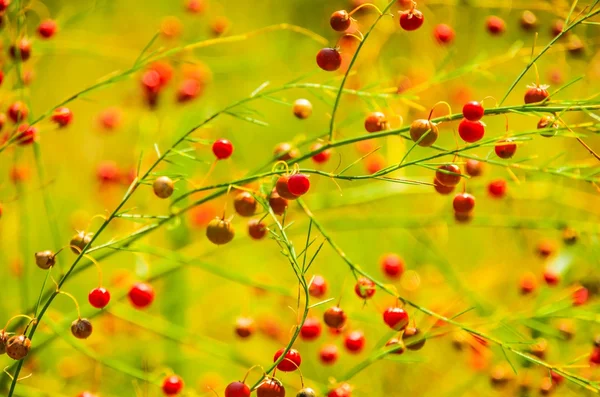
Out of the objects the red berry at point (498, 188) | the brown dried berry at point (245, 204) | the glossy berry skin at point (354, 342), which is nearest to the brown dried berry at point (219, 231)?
the brown dried berry at point (245, 204)

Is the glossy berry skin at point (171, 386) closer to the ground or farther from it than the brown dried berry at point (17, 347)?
closer to the ground

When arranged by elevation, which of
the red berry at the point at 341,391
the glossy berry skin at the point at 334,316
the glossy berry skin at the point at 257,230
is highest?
the glossy berry skin at the point at 257,230

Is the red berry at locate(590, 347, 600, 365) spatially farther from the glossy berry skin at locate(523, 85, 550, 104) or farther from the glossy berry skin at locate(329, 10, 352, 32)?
the glossy berry skin at locate(329, 10, 352, 32)

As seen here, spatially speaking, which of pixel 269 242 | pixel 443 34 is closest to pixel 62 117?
pixel 443 34

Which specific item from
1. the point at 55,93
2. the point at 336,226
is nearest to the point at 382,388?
the point at 336,226

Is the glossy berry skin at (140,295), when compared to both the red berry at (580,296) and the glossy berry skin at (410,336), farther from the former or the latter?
the red berry at (580,296)

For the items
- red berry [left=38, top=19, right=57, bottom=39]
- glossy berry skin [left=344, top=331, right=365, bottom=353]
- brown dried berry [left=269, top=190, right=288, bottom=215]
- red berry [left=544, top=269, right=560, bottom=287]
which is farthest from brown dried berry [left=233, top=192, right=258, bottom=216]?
red berry [left=544, top=269, right=560, bottom=287]
